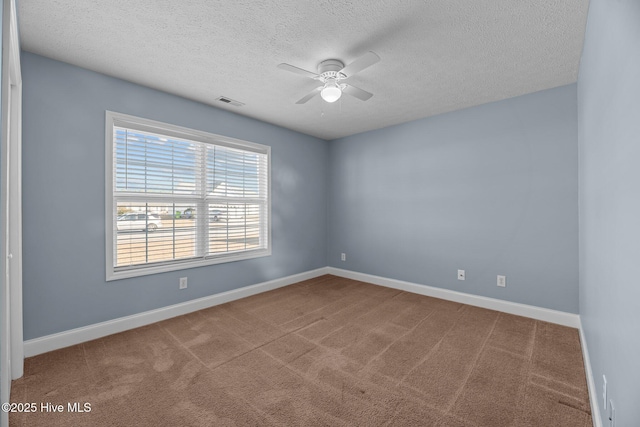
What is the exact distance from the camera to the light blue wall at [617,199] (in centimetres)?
92

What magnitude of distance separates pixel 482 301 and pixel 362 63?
121 inches

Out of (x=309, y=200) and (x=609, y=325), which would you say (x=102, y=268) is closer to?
(x=309, y=200)

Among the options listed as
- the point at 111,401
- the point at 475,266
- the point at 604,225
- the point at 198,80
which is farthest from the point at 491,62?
the point at 111,401

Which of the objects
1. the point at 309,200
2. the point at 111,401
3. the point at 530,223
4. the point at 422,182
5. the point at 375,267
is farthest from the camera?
the point at 309,200

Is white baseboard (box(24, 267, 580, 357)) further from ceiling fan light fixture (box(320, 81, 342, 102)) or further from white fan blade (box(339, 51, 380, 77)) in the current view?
white fan blade (box(339, 51, 380, 77))

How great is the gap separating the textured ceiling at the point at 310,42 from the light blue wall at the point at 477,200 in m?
0.45

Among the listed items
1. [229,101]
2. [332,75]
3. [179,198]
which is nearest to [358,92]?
[332,75]

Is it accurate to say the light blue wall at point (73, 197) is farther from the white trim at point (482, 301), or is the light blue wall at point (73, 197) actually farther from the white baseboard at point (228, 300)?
the white trim at point (482, 301)

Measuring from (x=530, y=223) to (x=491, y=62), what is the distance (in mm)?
1791

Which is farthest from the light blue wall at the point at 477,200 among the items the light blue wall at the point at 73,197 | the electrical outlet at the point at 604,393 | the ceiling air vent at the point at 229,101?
the light blue wall at the point at 73,197

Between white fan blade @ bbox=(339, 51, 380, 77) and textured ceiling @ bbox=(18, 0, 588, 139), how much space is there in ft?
0.56

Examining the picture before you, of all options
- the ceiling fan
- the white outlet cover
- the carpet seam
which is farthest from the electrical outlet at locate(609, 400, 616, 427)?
the ceiling fan

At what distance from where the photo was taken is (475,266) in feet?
11.1

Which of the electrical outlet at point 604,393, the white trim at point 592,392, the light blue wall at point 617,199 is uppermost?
the light blue wall at point 617,199
